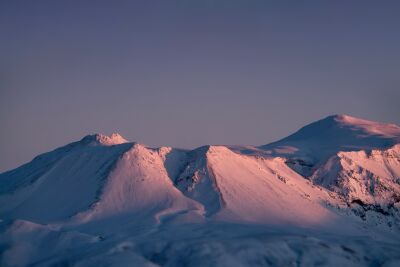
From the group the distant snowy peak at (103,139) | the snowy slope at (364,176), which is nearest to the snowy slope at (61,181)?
the distant snowy peak at (103,139)

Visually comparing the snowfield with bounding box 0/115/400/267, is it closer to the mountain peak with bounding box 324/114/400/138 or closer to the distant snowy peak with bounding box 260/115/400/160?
the distant snowy peak with bounding box 260/115/400/160

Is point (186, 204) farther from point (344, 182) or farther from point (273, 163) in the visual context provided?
point (344, 182)

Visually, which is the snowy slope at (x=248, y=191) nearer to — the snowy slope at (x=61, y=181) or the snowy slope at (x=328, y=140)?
the snowy slope at (x=328, y=140)

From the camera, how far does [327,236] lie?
10212cm

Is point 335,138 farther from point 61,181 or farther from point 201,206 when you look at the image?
point 61,181

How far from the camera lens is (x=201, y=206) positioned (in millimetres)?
111000

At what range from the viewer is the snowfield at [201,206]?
91375 mm

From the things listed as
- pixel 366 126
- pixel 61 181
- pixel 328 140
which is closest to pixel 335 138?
pixel 328 140

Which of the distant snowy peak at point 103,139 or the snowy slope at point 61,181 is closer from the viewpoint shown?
the snowy slope at point 61,181

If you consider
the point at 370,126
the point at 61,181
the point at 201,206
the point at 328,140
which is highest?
the point at 370,126

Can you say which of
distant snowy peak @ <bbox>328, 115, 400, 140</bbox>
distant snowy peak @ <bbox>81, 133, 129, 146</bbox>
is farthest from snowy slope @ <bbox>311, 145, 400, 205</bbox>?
distant snowy peak @ <bbox>81, 133, 129, 146</bbox>

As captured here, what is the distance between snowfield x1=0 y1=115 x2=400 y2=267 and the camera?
91.4 metres

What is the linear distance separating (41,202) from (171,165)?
23.9 meters

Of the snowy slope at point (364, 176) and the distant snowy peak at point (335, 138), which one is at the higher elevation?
the distant snowy peak at point (335, 138)
